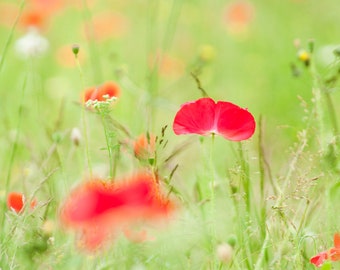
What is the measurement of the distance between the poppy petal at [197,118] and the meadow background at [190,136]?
0.07 m

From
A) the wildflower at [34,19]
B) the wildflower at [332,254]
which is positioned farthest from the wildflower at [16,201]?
the wildflower at [34,19]

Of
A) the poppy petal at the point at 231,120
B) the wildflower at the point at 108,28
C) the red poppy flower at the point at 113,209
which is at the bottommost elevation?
the red poppy flower at the point at 113,209

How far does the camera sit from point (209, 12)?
5336 millimetres

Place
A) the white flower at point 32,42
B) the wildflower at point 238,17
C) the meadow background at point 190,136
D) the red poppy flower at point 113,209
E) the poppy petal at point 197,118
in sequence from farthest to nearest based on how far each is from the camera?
1. the wildflower at point 238,17
2. the white flower at point 32,42
3. the meadow background at point 190,136
4. the poppy petal at point 197,118
5. the red poppy flower at point 113,209

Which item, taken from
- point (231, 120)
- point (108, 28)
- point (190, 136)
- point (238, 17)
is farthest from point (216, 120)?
point (238, 17)

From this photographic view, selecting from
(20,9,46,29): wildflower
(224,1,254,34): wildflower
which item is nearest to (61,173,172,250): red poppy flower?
(20,9,46,29): wildflower

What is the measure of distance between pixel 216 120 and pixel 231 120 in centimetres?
2

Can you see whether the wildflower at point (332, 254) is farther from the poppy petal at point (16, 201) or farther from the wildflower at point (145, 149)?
the poppy petal at point (16, 201)

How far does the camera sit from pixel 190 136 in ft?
7.35

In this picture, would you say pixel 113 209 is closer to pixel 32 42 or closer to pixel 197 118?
pixel 197 118

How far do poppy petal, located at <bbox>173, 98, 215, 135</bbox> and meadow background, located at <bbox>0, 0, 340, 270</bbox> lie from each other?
7cm

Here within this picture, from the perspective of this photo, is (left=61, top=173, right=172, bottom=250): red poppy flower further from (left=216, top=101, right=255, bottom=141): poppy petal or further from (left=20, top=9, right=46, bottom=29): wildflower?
(left=20, top=9, right=46, bottom=29): wildflower

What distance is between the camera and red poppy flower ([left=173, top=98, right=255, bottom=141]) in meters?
1.39

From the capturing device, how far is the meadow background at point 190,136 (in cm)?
153
